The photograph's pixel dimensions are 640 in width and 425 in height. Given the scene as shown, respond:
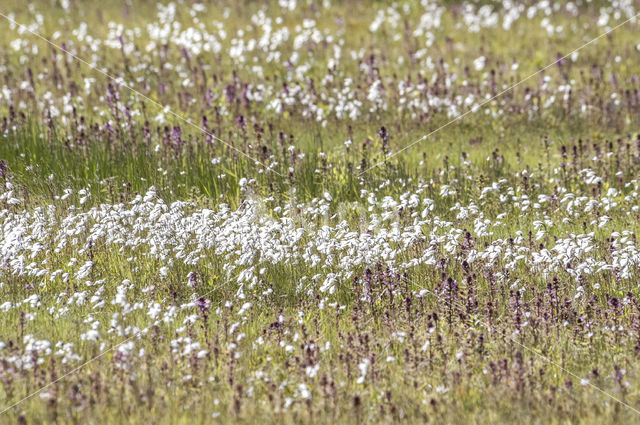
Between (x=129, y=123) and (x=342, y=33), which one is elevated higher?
(x=342, y=33)

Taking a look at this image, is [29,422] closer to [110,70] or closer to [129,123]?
[129,123]

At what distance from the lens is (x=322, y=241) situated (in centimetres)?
656

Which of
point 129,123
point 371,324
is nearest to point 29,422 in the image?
point 371,324

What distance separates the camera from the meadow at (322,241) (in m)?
4.82

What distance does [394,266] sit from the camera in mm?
6574

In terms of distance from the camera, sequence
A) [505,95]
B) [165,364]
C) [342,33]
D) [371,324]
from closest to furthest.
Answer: [165,364]
[371,324]
[505,95]
[342,33]

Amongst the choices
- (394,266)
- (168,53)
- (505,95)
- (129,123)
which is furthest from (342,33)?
(394,266)

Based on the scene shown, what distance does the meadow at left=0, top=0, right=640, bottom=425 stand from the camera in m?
4.82

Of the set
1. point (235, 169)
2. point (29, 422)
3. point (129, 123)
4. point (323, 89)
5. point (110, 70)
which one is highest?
point (110, 70)

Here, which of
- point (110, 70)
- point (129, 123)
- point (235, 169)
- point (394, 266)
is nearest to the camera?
point (394, 266)

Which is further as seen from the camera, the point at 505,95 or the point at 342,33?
the point at 342,33

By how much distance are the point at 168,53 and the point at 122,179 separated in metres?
6.69

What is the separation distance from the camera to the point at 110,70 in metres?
13.7

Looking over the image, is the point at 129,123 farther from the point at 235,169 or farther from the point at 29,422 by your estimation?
the point at 29,422
